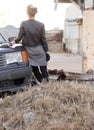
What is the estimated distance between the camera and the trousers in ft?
29.2

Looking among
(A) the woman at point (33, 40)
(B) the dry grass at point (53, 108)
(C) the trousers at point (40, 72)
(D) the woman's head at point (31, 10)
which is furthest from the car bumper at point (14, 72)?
(D) the woman's head at point (31, 10)

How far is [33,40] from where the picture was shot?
28.8 ft

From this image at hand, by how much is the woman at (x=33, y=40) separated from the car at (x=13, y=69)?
0.29 meters

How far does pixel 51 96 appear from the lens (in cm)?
663

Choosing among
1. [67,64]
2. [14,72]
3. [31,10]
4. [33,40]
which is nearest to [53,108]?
[14,72]

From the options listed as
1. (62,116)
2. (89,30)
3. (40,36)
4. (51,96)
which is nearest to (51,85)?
(51,96)

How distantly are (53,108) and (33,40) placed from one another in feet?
9.08

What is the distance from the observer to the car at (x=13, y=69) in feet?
26.4

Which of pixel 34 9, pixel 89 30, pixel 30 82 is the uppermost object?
pixel 34 9

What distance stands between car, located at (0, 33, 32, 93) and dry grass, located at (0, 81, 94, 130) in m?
0.97

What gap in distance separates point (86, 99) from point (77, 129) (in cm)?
87

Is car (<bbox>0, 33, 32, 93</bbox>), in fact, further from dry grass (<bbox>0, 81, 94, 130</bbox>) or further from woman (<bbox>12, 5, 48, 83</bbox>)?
dry grass (<bbox>0, 81, 94, 130</bbox>)

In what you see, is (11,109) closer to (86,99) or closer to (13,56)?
(86,99)

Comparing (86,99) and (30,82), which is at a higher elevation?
(86,99)
